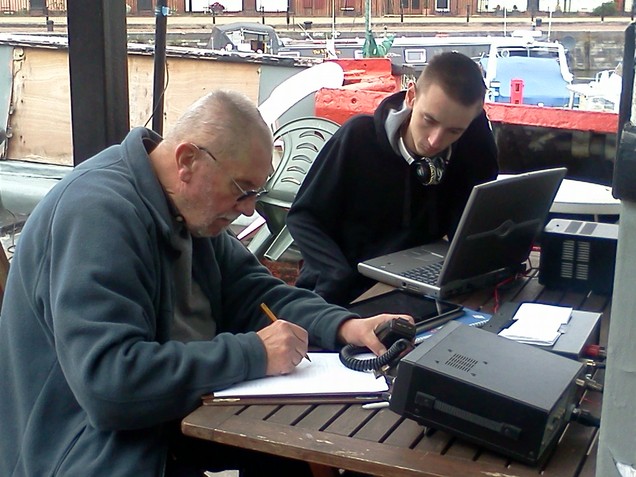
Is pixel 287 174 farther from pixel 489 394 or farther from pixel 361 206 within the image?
pixel 489 394

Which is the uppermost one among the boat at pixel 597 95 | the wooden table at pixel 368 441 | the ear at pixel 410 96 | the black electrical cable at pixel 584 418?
the ear at pixel 410 96

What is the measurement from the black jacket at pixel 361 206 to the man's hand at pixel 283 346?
3.33ft

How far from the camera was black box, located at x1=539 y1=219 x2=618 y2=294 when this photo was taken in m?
2.53

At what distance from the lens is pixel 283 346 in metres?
1.80

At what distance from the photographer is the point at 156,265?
5.97 ft

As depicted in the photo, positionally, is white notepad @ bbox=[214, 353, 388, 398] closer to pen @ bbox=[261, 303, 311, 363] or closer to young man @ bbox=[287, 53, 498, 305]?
pen @ bbox=[261, 303, 311, 363]

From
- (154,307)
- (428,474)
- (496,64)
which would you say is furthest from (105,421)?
(496,64)

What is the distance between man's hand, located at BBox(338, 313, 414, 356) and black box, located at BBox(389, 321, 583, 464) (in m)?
0.33

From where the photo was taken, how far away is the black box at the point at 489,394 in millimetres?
1438

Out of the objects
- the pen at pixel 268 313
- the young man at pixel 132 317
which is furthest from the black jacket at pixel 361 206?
the young man at pixel 132 317

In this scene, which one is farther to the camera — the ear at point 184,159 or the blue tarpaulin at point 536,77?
the blue tarpaulin at point 536,77

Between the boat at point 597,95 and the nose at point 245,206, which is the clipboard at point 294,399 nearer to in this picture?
the nose at point 245,206

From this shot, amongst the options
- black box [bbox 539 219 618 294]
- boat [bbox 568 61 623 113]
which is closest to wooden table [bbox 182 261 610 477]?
black box [bbox 539 219 618 294]

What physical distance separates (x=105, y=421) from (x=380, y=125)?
5.27 feet
